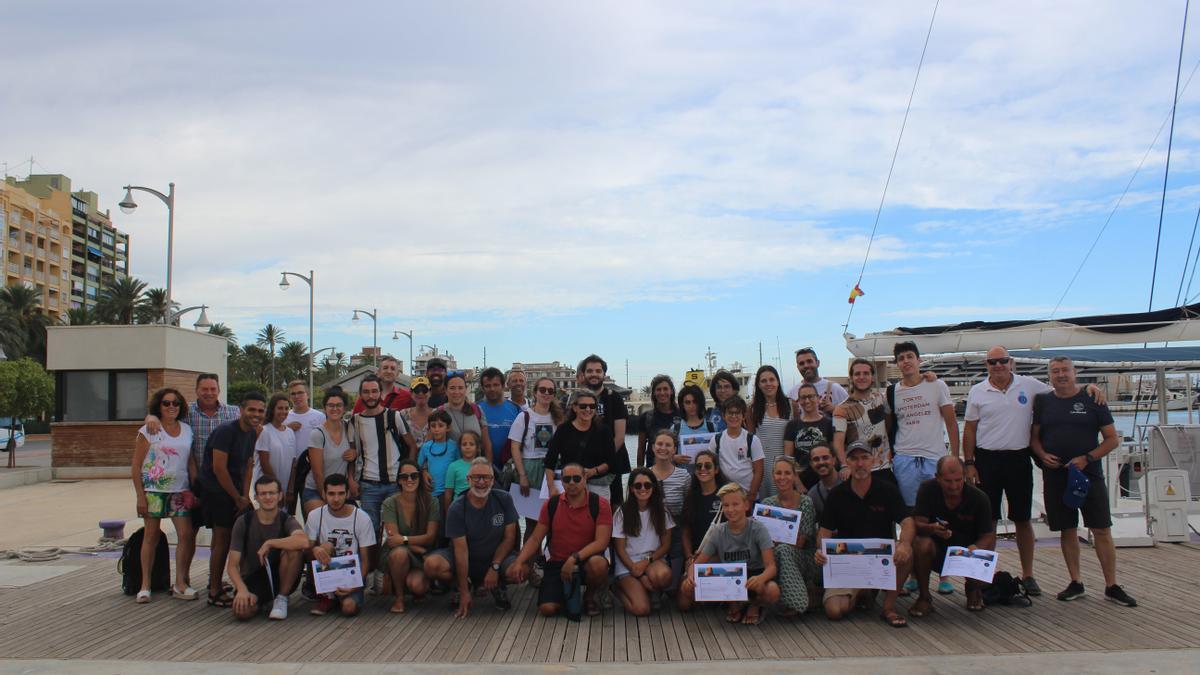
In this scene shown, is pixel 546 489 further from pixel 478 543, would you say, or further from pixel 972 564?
pixel 972 564

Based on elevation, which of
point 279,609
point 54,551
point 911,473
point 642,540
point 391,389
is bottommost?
point 54,551

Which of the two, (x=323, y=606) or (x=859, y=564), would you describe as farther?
(x=323, y=606)

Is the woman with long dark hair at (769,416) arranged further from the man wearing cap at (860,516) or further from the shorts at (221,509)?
the shorts at (221,509)

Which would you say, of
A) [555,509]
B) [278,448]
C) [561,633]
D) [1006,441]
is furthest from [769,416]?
[278,448]

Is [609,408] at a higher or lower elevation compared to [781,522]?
higher

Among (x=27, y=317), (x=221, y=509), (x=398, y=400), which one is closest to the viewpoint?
(x=221, y=509)

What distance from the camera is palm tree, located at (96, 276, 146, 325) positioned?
6031cm

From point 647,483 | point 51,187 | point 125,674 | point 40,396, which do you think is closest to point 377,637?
point 125,674

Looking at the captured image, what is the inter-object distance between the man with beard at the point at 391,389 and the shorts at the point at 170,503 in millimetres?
1511

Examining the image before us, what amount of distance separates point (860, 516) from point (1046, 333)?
692cm

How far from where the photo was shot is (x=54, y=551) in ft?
30.3

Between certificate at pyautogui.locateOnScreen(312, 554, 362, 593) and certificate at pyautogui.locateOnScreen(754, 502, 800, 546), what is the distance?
9.67 feet

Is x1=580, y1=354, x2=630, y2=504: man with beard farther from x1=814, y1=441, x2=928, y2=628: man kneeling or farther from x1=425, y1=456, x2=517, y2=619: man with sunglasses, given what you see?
x1=814, y1=441, x2=928, y2=628: man kneeling

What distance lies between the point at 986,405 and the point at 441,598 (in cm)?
454
